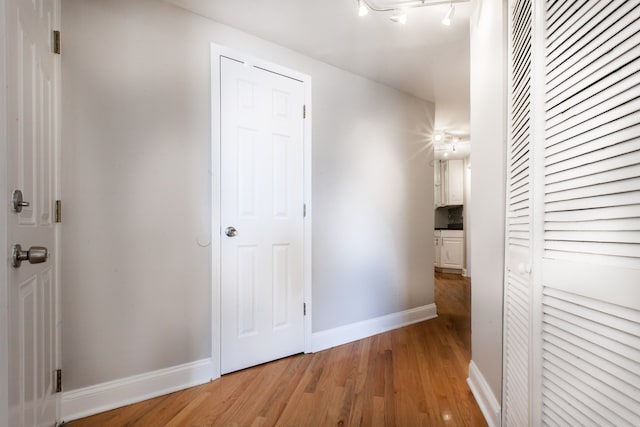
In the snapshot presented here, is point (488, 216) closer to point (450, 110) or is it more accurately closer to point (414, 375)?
point (414, 375)

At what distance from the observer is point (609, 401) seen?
2.02 feet

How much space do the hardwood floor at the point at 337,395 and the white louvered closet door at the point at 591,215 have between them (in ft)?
3.22

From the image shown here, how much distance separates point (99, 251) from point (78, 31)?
3.94 feet

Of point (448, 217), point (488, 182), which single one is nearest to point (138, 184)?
point (488, 182)

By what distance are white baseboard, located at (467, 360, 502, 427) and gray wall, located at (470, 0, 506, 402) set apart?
0.04 metres

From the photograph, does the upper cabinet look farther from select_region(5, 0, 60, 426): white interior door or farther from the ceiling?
select_region(5, 0, 60, 426): white interior door

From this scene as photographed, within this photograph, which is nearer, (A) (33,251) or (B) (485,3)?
(A) (33,251)

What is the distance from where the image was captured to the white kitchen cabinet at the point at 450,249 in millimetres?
6125

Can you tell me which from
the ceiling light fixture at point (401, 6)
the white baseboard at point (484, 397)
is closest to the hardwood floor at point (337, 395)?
the white baseboard at point (484, 397)

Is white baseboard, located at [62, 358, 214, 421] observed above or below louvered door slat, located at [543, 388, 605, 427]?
below

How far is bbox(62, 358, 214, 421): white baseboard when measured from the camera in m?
1.58

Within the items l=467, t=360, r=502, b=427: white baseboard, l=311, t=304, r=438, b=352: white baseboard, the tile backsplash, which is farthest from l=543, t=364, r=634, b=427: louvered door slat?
the tile backsplash

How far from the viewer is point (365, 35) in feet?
7.35

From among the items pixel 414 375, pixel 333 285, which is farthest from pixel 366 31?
pixel 414 375
